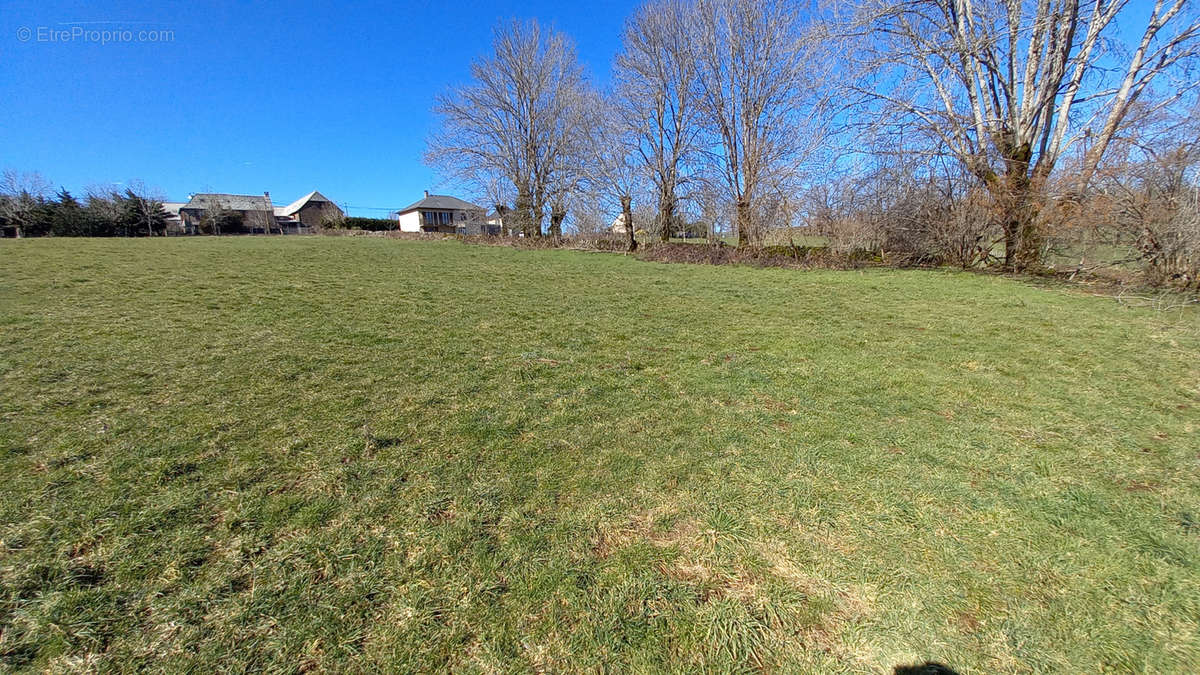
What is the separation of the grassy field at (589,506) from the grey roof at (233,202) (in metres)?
55.8

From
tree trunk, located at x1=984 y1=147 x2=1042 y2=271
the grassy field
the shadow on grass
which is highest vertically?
tree trunk, located at x1=984 y1=147 x2=1042 y2=271

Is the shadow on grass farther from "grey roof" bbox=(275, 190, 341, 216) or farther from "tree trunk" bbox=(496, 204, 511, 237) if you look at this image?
"grey roof" bbox=(275, 190, 341, 216)

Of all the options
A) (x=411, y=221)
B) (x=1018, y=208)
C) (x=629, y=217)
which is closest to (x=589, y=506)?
(x=1018, y=208)

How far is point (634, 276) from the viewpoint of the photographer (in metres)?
11.2

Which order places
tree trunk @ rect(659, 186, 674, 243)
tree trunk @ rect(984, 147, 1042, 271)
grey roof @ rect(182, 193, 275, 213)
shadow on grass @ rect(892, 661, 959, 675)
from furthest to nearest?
grey roof @ rect(182, 193, 275, 213) < tree trunk @ rect(659, 186, 674, 243) < tree trunk @ rect(984, 147, 1042, 271) < shadow on grass @ rect(892, 661, 959, 675)

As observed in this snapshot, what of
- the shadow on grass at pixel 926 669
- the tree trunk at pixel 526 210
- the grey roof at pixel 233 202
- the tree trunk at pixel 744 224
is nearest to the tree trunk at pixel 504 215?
the tree trunk at pixel 526 210

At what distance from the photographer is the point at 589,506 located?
189 cm

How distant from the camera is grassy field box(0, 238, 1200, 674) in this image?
4.21ft

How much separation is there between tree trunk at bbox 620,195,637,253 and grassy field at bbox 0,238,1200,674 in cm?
1541

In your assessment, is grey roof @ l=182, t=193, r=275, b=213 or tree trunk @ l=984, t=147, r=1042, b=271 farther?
grey roof @ l=182, t=193, r=275, b=213

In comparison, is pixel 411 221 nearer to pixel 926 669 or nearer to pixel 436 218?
pixel 436 218

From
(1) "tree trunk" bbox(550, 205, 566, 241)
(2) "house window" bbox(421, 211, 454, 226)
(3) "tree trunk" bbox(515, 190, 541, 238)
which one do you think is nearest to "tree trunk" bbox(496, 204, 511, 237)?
(3) "tree trunk" bbox(515, 190, 541, 238)

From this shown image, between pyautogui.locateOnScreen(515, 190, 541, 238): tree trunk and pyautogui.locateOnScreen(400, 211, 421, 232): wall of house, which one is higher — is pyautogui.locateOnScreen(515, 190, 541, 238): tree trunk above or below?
below

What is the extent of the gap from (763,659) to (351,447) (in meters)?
2.21
